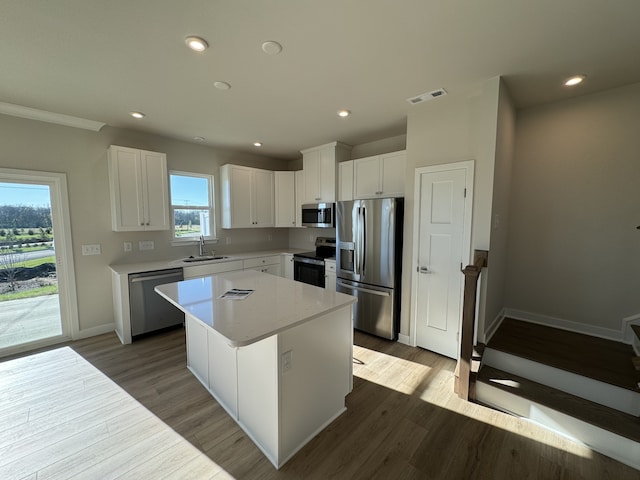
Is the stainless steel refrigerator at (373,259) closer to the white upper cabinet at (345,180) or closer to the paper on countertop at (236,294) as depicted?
the white upper cabinet at (345,180)

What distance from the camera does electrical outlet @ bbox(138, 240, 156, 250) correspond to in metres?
3.69

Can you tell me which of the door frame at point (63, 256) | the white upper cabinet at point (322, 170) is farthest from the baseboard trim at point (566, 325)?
the door frame at point (63, 256)

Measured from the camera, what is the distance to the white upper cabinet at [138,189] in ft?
10.6

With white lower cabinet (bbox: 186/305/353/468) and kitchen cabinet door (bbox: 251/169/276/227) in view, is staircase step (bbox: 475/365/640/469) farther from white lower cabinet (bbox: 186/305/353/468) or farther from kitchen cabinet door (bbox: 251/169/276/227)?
kitchen cabinet door (bbox: 251/169/276/227)

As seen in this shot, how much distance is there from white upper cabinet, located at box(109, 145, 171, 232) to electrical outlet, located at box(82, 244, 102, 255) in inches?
11.8

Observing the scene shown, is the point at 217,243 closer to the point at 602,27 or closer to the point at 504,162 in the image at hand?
the point at 504,162

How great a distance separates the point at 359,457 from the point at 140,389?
197cm

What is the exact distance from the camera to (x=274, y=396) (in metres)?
1.54

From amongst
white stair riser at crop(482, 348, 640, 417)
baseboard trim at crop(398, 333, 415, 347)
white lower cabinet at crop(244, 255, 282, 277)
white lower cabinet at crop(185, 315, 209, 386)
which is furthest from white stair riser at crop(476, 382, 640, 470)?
white lower cabinet at crop(244, 255, 282, 277)

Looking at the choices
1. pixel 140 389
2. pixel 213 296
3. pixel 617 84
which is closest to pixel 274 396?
pixel 213 296

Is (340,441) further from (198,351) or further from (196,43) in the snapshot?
(196,43)

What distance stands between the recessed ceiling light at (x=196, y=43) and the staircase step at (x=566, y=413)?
3342 mm

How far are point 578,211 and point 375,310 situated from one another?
2.46 m

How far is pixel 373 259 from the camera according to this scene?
3.22 meters
